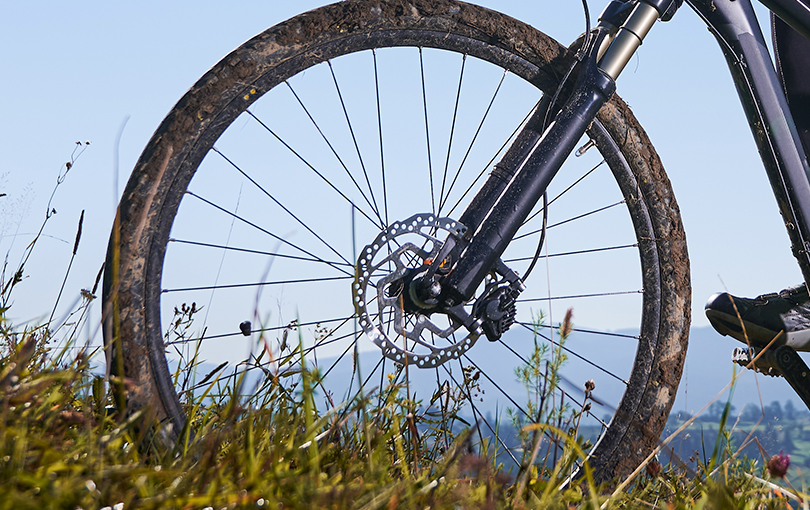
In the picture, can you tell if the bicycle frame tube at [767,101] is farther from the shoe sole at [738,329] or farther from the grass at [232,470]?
the grass at [232,470]

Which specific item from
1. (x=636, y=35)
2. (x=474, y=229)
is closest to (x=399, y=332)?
(x=474, y=229)

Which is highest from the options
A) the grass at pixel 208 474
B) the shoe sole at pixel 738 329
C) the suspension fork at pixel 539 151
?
the suspension fork at pixel 539 151

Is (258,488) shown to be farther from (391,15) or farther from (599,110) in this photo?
(599,110)

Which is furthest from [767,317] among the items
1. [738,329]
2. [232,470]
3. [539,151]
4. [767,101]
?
[232,470]

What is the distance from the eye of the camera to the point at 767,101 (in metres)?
1.66

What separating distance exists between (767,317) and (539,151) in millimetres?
1081

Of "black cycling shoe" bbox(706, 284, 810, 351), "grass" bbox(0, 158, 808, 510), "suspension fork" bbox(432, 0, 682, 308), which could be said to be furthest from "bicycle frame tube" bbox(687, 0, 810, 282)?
"grass" bbox(0, 158, 808, 510)

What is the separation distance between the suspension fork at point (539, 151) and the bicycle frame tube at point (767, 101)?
151 millimetres

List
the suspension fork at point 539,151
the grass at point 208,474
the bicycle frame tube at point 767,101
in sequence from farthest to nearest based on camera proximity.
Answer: the bicycle frame tube at point 767,101
the suspension fork at point 539,151
the grass at point 208,474

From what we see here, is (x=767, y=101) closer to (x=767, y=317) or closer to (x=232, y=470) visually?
(x=767, y=317)

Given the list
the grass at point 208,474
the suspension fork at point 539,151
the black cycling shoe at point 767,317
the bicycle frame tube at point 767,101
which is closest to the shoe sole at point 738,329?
the black cycling shoe at point 767,317

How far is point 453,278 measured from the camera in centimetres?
134

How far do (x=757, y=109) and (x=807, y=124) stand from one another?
0.63m

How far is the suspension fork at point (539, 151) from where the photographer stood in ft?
4.45
